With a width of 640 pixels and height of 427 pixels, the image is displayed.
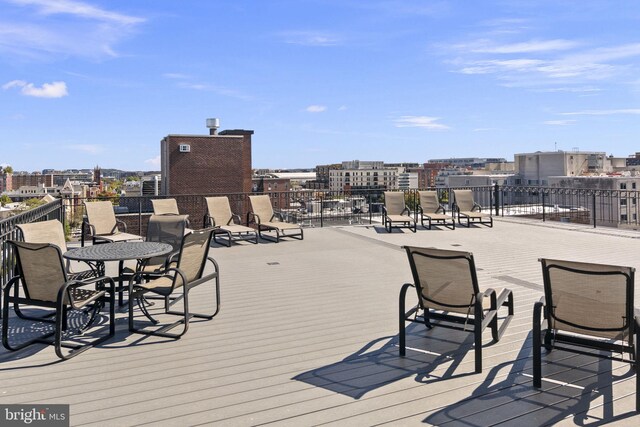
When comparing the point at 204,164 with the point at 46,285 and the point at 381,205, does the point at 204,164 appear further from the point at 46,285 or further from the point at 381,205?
the point at 46,285

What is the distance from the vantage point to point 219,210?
9.86 meters

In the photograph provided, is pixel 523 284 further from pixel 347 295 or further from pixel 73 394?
pixel 73 394

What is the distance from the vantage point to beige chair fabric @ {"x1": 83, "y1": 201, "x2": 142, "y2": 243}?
7.91 m

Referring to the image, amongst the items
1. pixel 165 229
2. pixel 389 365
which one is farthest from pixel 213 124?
pixel 389 365

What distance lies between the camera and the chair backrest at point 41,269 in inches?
141

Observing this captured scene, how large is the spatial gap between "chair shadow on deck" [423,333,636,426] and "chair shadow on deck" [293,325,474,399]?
0.30m

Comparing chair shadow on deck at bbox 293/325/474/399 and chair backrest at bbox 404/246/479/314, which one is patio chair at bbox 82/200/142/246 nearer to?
chair shadow on deck at bbox 293/325/474/399

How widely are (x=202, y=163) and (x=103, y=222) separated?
70.2 feet

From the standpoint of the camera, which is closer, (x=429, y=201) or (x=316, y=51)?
(x=429, y=201)

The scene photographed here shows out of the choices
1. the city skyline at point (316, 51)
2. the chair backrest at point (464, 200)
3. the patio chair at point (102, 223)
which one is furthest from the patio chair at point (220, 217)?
the chair backrest at point (464, 200)

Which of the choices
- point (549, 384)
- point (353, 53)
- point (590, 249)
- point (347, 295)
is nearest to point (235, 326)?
point (347, 295)

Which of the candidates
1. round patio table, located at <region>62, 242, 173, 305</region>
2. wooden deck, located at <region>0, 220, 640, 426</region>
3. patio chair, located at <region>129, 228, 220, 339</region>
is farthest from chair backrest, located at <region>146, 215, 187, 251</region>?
patio chair, located at <region>129, 228, 220, 339</region>

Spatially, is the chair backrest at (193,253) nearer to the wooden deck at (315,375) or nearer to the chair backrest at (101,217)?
the wooden deck at (315,375)

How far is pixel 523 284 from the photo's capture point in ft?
18.9
